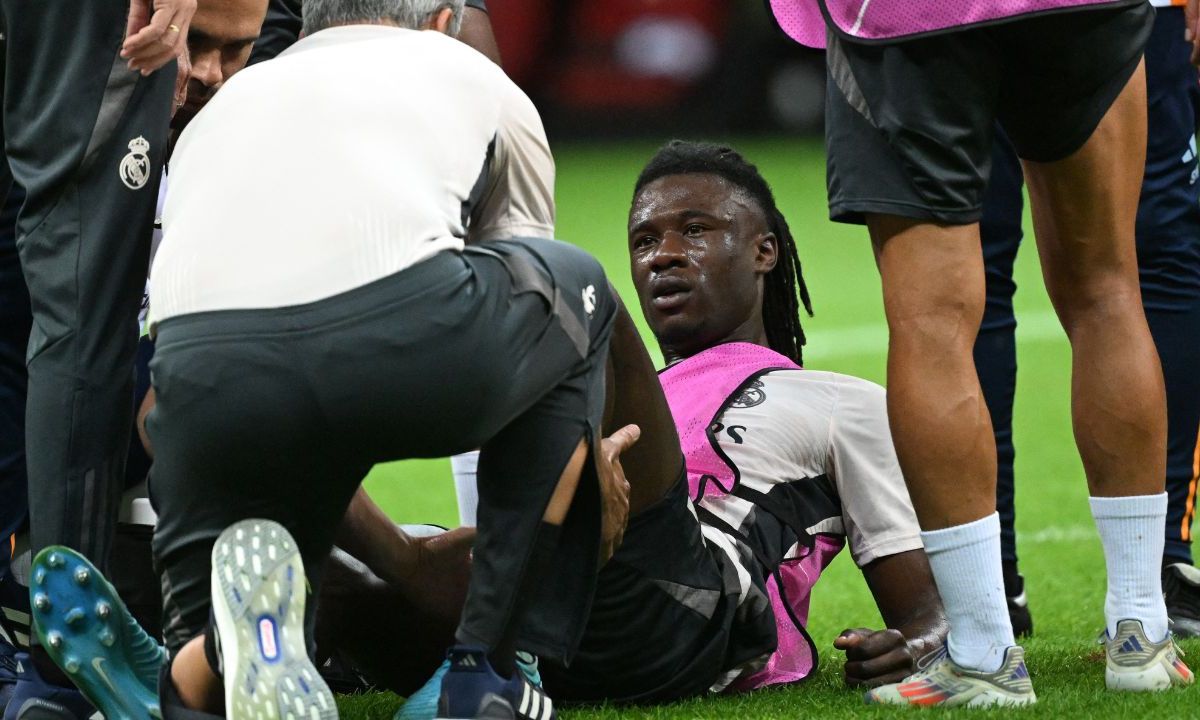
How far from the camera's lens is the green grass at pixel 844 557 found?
277 cm

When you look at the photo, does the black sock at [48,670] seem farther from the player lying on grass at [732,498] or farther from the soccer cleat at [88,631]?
the player lying on grass at [732,498]

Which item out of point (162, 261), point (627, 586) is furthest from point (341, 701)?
point (162, 261)

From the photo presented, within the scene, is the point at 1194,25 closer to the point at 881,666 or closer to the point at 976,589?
the point at 976,589

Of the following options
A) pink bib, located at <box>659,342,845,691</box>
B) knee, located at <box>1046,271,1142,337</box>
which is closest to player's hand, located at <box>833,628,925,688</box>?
pink bib, located at <box>659,342,845,691</box>

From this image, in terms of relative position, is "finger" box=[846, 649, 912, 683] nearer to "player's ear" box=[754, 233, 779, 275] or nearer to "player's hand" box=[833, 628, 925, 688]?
"player's hand" box=[833, 628, 925, 688]

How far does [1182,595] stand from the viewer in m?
3.46

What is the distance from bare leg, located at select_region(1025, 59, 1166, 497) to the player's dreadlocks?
106 cm

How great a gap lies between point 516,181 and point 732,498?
939mm

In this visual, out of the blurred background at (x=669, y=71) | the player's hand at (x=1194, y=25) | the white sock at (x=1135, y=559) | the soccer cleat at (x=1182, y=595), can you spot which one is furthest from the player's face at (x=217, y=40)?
the blurred background at (x=669, y=71)

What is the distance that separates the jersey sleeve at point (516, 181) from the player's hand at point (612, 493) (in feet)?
1.10

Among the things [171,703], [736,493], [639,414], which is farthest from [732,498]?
[171,703]

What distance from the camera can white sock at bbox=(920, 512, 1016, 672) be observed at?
8.64ft

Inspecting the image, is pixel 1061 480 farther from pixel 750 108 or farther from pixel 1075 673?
pixel 750 108

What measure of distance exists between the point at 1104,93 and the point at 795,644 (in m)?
1.12
